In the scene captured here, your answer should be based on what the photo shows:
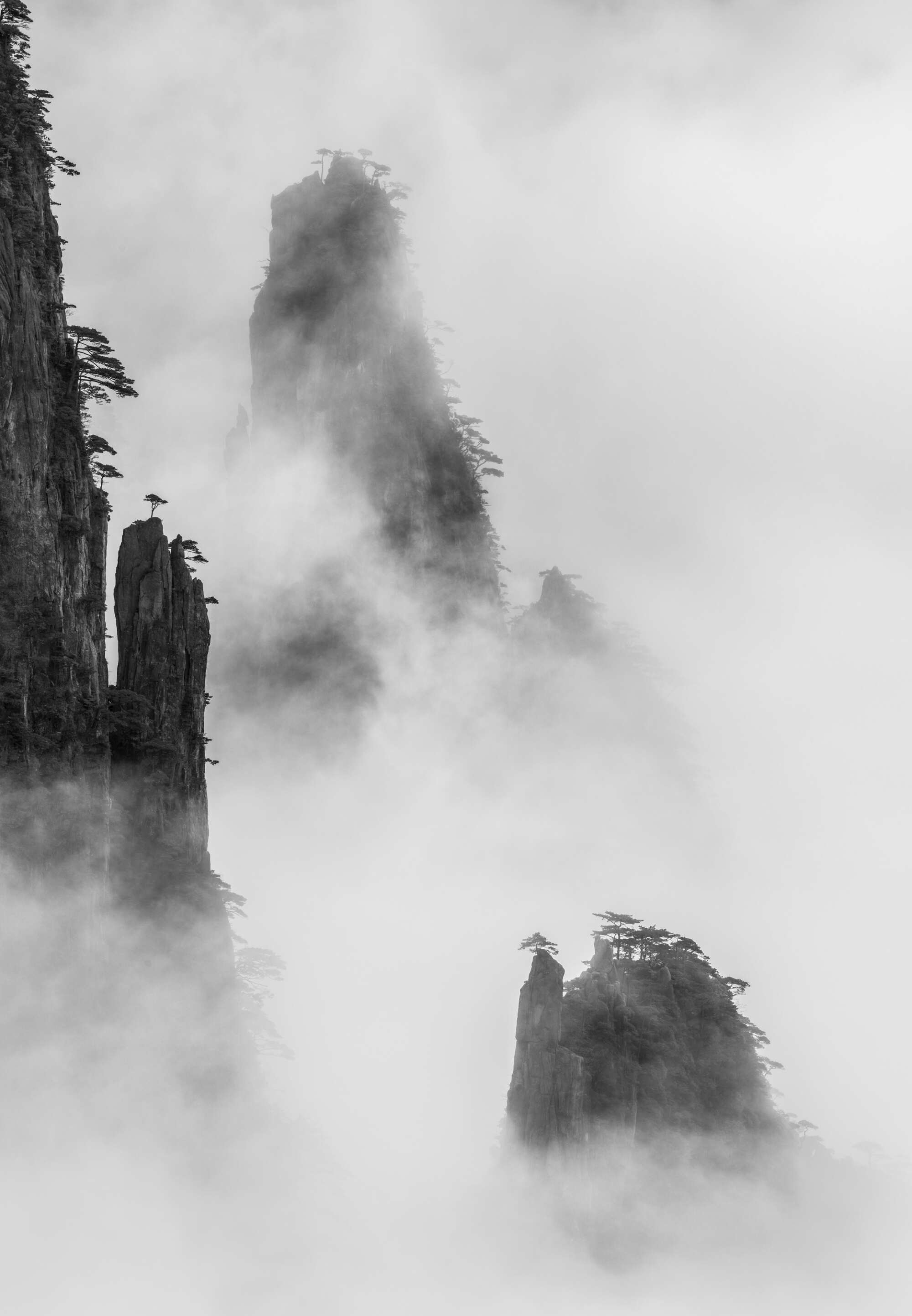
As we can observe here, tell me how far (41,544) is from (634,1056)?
147 ft

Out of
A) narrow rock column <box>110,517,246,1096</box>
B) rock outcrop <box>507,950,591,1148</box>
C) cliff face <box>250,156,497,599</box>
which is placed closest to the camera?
narrow rock column <box>110,517,246,1096</box>

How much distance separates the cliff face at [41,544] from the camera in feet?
159

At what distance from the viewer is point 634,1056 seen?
248 ft

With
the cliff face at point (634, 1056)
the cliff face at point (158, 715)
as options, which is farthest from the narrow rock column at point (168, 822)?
the cliff face at point (634, 1056)

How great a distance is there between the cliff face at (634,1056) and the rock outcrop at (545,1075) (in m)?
0.05

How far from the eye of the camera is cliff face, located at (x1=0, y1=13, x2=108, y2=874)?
1912 inches

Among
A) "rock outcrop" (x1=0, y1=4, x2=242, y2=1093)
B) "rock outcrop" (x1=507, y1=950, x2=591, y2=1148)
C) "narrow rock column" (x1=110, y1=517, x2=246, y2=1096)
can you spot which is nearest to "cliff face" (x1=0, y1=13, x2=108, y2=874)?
"rock outcrop" (x1=0, y1=4, x2=242, y2=1093)

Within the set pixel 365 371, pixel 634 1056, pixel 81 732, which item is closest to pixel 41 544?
pixel 81 732

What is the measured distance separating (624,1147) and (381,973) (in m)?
43.0

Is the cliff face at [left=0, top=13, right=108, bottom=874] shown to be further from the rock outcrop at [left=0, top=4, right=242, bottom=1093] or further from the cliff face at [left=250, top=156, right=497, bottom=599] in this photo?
the cliff face at [left=250, top=156, right=497, bottom=599]

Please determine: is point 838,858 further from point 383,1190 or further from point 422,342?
point 383,1190

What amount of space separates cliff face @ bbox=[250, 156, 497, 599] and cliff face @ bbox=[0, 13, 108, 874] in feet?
240

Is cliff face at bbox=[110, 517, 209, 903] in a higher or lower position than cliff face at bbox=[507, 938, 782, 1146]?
higher

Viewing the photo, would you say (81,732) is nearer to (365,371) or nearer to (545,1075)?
(545,1075)
